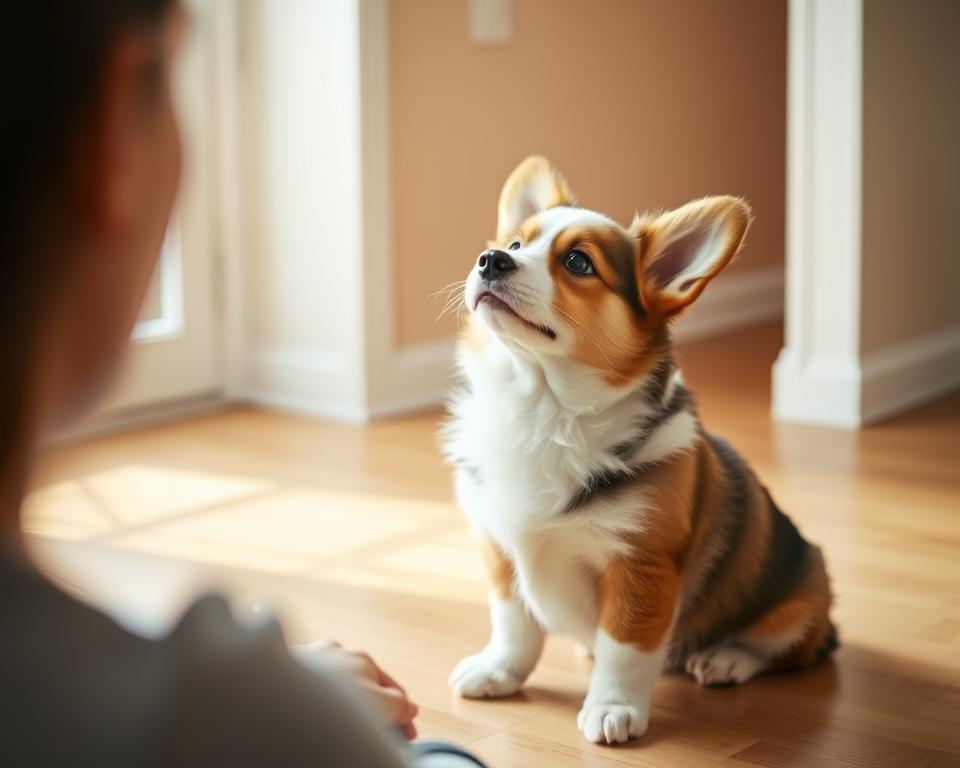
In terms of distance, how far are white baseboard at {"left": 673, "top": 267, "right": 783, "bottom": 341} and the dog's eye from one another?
2.79 meters

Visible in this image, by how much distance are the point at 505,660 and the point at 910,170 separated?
2.22 m

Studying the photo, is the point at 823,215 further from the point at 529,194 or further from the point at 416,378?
the point at 529,194

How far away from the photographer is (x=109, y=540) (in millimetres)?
2541

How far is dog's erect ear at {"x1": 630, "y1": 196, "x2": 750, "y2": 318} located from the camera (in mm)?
1642

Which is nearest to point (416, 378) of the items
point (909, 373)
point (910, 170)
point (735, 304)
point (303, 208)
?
point (303, 208)

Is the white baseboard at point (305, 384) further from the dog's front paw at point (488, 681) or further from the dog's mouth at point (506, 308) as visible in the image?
the dog's mouth at point (506, 308)

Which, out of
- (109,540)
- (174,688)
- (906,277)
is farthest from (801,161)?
(174,688)

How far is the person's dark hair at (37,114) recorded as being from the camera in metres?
0.37

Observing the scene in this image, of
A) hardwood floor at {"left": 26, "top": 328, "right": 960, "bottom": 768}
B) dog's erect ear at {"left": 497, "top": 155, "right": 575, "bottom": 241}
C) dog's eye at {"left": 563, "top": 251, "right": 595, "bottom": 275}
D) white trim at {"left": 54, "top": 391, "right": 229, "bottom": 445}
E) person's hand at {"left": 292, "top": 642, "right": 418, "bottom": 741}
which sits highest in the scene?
dog's erect ear at {"left": 497, "top": 155, "right": 575, "bottom": 241}

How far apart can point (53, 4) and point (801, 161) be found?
319 cm

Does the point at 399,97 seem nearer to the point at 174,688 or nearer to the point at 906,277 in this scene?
the point at 906,277

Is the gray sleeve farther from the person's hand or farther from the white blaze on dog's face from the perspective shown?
the white blaze on dog's face

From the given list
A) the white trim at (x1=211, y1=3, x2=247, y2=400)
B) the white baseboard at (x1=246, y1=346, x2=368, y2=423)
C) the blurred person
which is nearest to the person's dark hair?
the blurred person

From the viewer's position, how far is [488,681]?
1827 millimetres
